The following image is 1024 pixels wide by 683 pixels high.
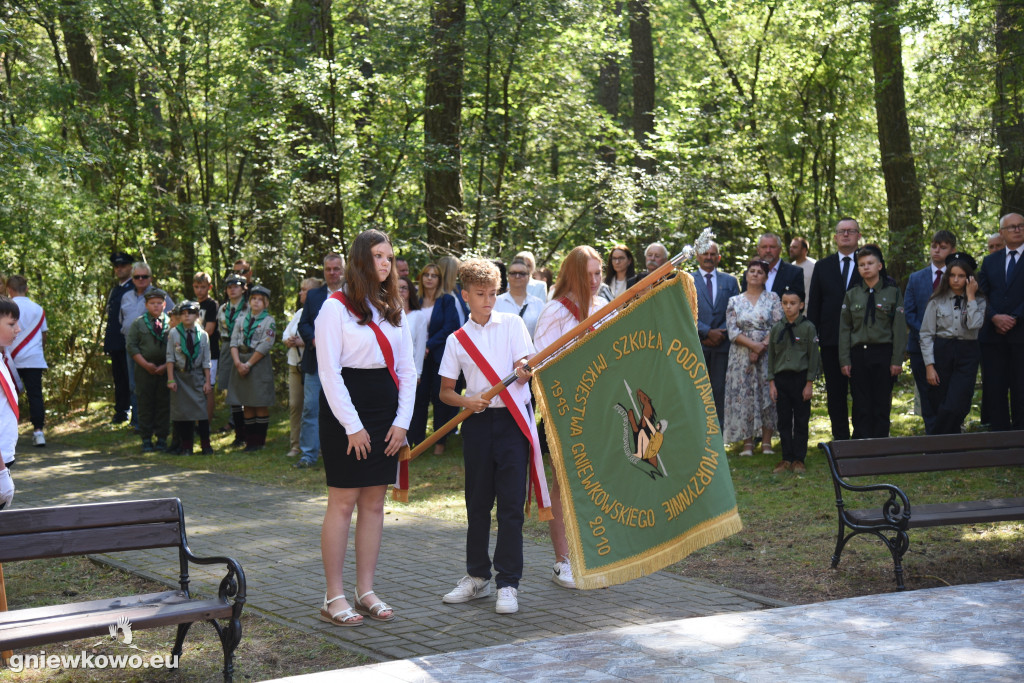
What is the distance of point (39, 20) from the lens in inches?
680

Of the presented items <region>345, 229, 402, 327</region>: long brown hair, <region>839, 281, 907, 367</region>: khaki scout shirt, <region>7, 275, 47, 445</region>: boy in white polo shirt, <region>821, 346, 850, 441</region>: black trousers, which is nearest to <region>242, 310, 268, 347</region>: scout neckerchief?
<region>7, 275, 47, 445</region>: boy in white polo shirt

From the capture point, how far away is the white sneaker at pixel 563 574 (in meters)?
7.24

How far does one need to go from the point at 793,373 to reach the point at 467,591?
5.51 m

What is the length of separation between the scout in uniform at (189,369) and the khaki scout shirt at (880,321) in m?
8.20

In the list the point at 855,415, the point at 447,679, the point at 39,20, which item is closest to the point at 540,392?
the point at 447,679

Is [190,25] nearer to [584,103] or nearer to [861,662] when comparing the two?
[584,103]

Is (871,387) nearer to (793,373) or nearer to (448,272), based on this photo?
(793,373)

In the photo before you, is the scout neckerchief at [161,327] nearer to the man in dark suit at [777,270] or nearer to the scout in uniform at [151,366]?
the scout in uniform at [151,366]

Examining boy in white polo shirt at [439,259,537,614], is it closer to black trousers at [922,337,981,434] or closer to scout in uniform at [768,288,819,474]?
scout in uniform at [768,288,819,474]

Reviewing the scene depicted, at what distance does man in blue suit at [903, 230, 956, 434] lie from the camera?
11.7 m

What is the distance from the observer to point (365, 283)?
6.33 meters

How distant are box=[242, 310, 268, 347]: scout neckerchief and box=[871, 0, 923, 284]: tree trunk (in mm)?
9239

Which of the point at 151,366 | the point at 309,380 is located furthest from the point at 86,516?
the point at 151,366

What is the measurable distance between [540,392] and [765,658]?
2141mm
